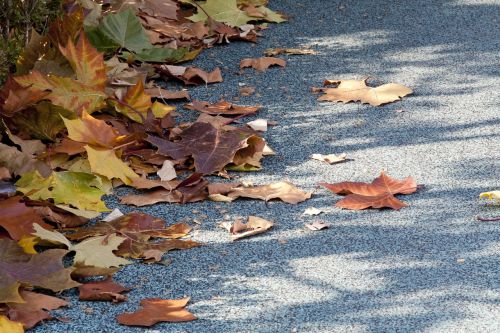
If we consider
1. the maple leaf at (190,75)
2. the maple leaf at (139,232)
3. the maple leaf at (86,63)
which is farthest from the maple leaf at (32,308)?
the maple leaf at (190,75)

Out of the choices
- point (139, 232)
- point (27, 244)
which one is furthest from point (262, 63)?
point (27, 244)

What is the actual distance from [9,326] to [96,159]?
3.44 feet

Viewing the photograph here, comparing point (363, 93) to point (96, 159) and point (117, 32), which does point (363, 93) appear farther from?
point (96, 159)

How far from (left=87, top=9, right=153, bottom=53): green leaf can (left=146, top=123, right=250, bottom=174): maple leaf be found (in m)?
0.95

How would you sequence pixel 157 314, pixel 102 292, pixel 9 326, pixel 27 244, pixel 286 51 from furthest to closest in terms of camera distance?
pixel 286 51 < pixel 27 244 < pixel 102 292 < pixel 157 314 < pixel 9 326

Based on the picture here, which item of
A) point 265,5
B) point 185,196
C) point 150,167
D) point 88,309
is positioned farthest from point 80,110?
point 265,5

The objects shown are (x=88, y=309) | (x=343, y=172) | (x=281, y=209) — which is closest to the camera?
(x=88, y=309)

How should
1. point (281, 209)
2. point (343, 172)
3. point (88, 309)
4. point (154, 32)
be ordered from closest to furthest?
point (88, 309) → point (281, 209) → point (343, 172) → point (154, 32)

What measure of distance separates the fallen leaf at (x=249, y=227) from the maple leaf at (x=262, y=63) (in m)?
1.76

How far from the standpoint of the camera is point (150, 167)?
357 centimetres

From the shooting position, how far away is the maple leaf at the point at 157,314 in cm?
252

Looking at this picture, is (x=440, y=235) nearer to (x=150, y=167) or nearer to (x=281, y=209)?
(x=281, y=209)

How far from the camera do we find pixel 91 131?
3.45m

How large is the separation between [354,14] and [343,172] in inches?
94.6
